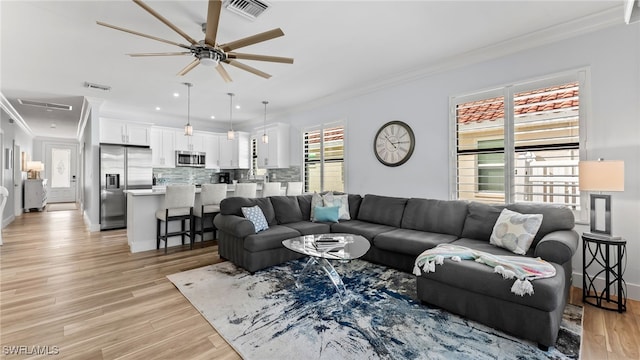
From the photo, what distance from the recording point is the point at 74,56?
357 cm

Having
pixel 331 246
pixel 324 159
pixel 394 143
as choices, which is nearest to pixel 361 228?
pixel 331 246

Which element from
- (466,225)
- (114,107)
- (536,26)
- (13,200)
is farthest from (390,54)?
(13,200)

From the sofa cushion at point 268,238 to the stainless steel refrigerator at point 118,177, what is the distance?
14.5ft

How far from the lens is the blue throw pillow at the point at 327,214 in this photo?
14.0ft

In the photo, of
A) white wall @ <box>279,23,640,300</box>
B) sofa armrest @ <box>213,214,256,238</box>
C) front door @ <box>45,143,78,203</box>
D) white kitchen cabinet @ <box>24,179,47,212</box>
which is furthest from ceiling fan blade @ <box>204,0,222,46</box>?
front door @ <box>45,143,78,203</box>

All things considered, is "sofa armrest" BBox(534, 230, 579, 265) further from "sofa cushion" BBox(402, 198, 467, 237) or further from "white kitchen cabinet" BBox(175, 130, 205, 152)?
"white kitchen cabinet" BBox(175, 130, 205, 152)

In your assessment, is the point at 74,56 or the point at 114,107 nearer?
the point at 74,56

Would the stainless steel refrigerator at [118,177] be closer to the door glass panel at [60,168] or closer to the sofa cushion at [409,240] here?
the sofa cushion at [409,240]

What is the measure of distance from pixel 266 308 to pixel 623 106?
12.9 feet

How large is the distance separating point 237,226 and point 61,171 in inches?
462

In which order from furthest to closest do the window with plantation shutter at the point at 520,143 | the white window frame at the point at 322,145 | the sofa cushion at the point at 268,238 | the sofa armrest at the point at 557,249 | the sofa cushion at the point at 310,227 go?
the white window frame at the point at 322,145 < the sofa cushion at the point at 310,227 < the sofa cushion at the point at 268,238 < the window with plantation shutter at the point at 520,143 < the sofa armrest at the point at 557,249

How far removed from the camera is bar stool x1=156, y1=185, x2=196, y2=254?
421 centimetres

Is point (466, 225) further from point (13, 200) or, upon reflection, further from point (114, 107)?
point (13, 200)

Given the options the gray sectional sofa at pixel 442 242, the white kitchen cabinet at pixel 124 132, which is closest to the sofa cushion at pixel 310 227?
the gray sectional sofa at pixel 442 242
